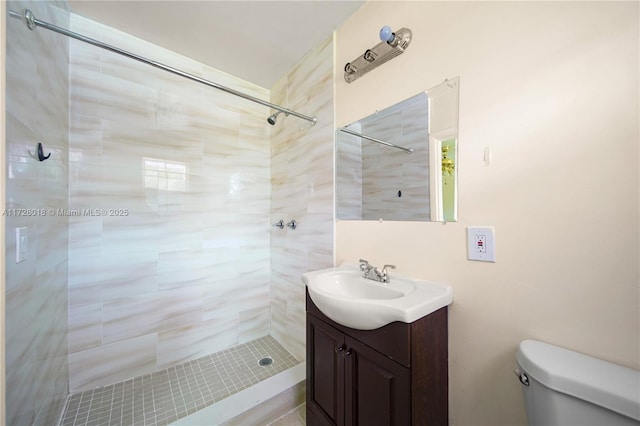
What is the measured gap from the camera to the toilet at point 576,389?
0.52 m

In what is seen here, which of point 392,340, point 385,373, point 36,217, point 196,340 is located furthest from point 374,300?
point 196,340

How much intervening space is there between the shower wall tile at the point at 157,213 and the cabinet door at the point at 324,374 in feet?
3.48

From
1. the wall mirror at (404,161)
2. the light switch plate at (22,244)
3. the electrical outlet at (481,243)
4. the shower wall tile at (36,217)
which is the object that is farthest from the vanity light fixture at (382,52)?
the light switch plate at (22,244)

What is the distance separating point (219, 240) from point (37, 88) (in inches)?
49.9

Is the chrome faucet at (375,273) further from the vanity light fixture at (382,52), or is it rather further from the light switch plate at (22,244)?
the light switch plate at (22,244)

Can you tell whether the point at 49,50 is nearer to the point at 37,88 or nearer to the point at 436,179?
the point at 37,88

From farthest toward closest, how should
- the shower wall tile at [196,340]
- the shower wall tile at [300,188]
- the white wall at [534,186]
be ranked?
1. the shower wall tile at [196,340]
2. the shower wall tile at [300,188]
3. the white wall at [534,186]

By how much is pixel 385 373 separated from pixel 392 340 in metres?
0.14

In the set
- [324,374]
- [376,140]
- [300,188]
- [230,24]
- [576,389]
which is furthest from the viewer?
[300,188]

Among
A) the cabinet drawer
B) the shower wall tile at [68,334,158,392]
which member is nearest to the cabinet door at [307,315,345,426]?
the cabinet drawer

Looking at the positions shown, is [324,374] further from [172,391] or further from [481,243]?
[172,391]

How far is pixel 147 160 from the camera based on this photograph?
162 centimetres

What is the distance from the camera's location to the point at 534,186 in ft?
2.44

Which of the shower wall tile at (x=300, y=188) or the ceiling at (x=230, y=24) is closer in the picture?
the ceiling at (x=230, y=24)
